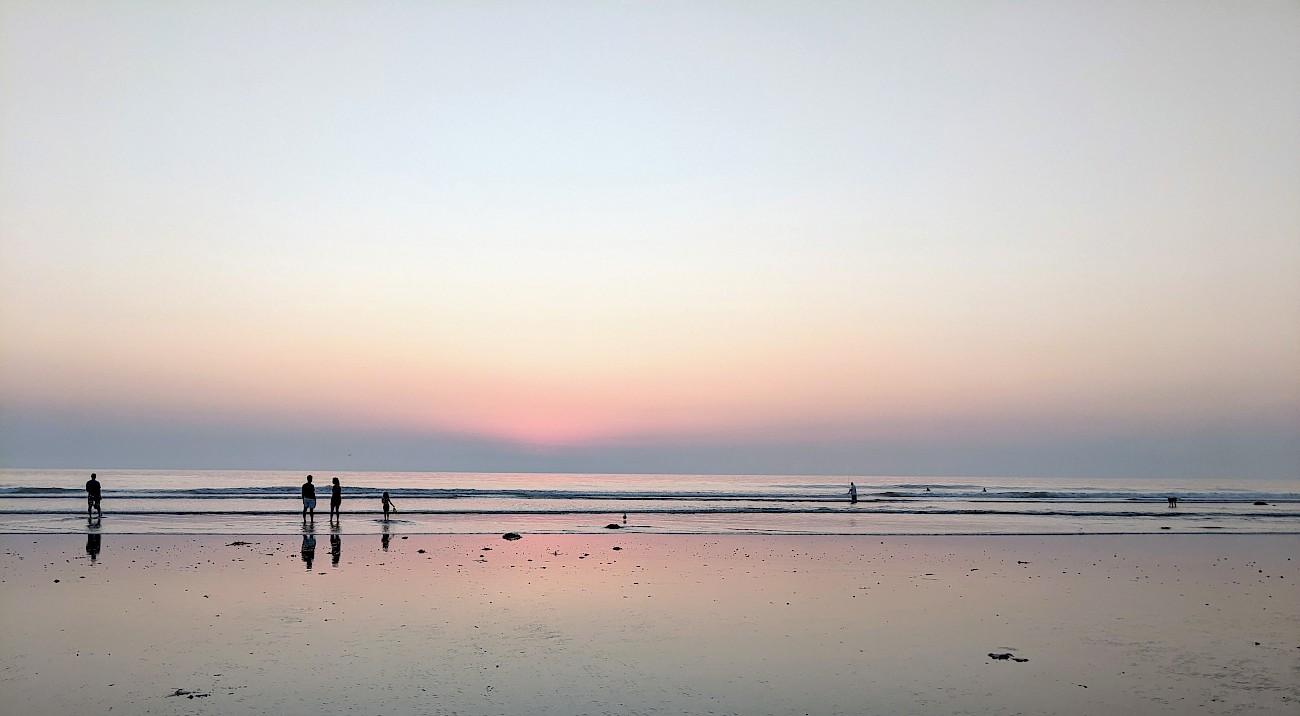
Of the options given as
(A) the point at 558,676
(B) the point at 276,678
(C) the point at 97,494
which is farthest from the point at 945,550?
(C) the point at 97,494

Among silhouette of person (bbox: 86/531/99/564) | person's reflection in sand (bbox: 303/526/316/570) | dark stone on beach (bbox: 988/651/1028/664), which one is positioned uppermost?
silhouette of person (bbox: 86/531/99/564)

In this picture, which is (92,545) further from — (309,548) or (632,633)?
(632,633)

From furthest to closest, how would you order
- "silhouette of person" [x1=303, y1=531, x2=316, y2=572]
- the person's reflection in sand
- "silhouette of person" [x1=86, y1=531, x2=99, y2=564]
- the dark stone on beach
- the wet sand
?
1. "silhouette of person" [x1=86, y1=531, x2=99, y2=564]
2. the person's reflection in sand
3. "silhouette of person" [x1=303, y1=531, x2=316, y2=572]
4. the dark stone on beach
5. the wet sand

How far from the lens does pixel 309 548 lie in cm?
2567

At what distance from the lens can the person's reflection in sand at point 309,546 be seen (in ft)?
74.2

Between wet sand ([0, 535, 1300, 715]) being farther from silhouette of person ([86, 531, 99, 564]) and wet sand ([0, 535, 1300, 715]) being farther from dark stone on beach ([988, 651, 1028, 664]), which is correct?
silhouette of person ([86, 531, 99, 564])

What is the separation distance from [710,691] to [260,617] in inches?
345

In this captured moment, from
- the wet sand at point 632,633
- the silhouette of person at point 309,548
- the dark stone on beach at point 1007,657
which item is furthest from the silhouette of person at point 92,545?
the dark stone on beach at point 1007,657

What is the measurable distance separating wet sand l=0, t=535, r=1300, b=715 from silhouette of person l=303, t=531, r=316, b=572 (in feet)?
0.95

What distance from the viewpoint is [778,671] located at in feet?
39.1

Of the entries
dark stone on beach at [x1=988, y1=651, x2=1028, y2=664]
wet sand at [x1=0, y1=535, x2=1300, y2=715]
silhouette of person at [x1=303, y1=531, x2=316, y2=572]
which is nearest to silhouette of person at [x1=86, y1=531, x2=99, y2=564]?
wet sand at [x1=0, y1=535, x2=1300, y2=715]

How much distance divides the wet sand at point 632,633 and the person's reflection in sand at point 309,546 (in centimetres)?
32

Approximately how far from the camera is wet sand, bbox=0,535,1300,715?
1077 cm

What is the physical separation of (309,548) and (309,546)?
2.11ft
